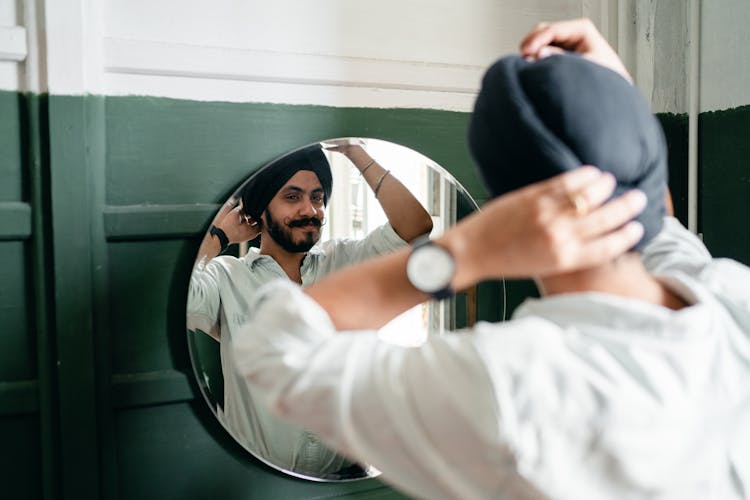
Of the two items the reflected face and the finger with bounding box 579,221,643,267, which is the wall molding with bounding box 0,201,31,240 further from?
the finger with bounding box 579,221,643,267

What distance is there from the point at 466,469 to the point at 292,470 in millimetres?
651

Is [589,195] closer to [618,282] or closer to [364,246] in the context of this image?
[618,282]

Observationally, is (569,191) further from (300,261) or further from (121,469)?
(121,469)

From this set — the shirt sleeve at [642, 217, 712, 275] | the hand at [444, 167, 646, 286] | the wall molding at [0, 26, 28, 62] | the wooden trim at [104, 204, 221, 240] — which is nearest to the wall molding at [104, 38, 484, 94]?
the wall molding at [0, 26, 28, 62]

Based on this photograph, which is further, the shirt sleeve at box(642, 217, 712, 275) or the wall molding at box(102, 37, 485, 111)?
the wall molding at box(102, 37, 485, 111)

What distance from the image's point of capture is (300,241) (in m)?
1.25

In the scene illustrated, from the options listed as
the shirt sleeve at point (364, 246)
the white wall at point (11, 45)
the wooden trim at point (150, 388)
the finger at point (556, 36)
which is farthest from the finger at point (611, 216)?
the white wall at point (11, 45)

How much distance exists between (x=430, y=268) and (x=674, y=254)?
0.47m

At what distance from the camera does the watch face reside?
69 cm

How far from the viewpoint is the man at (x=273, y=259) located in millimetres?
1188

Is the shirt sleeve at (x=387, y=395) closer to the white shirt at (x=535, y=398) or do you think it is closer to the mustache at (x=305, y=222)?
the white shirt at (x=535, y=398)

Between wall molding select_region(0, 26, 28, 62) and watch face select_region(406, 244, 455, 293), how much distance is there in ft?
2.54

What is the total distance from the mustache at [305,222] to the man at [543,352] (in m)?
0.50

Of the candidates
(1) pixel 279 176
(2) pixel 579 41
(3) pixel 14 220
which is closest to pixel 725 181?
(2) pixel 579 41
